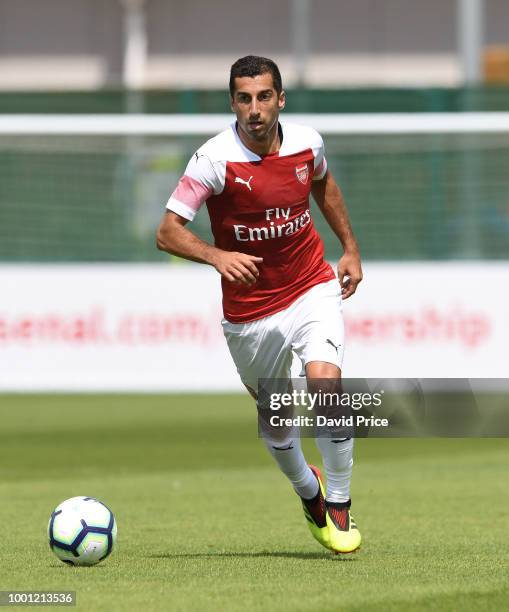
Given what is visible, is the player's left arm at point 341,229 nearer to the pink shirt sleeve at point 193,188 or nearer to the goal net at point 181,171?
the pink shirt sleeve at point 193,188

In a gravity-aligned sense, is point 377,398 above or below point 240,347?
below

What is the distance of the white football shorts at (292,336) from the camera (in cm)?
762

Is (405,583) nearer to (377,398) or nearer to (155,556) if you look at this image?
(155,556)

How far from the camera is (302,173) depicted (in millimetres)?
7746

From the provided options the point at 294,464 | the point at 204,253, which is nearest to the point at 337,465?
the point at 294,464

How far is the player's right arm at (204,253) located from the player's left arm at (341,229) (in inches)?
21.0

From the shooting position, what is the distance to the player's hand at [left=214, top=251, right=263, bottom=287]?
23.6 feet

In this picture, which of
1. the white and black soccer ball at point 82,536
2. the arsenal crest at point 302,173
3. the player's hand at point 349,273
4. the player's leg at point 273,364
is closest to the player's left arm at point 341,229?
the player's hand at point 349,273

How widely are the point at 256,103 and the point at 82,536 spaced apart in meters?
2.26

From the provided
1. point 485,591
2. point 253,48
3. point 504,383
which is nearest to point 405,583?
point 485,591

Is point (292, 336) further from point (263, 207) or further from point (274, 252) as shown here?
point (263, 207)

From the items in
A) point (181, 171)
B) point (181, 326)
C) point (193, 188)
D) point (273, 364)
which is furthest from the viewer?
point (181, 171)

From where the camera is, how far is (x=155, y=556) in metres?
7.63

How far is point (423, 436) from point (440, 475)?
375 cm
